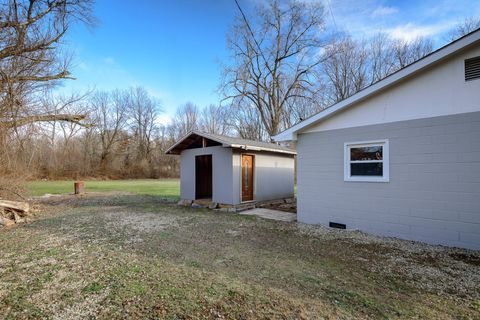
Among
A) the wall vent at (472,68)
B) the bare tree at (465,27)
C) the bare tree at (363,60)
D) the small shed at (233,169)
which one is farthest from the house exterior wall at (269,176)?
the bare tree at (363,60)

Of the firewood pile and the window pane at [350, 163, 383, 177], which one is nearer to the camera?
the window pane at [350, 163, 383, 177]

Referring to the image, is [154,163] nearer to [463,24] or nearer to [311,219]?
[311,219]

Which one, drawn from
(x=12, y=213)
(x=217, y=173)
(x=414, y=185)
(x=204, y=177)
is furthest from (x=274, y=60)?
(x=12, y=213)

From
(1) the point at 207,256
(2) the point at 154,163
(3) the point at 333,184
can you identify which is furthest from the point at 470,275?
(2) the point at 154,163

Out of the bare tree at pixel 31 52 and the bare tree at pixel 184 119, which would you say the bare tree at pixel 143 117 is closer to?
the bare tree at pixel 184 119

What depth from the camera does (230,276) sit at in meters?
3.25

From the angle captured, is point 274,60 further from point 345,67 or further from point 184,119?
point 184,119

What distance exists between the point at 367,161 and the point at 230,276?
4081 millimetres

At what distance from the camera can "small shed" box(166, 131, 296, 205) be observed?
29.0ft

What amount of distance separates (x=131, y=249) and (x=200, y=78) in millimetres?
17933

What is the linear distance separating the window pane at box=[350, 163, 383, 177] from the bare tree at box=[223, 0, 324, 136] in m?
18.1

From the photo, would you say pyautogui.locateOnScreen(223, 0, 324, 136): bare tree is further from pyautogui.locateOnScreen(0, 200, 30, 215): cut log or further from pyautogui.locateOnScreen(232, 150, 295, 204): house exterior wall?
pyautogui.locateOnScreen(0, 200, 30, 215): cut log

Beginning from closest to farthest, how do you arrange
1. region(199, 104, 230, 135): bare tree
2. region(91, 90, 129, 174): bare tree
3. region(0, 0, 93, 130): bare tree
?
region(0, 0, 93, 130): bare tree, region(91, 90, 129, 174): bare tree, region(199, 104, 230, 135): bare tree

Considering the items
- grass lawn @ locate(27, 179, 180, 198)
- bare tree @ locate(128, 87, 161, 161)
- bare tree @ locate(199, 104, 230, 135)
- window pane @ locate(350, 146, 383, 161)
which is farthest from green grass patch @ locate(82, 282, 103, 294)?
bare tree @ locate(128, 87, 161, 161)
